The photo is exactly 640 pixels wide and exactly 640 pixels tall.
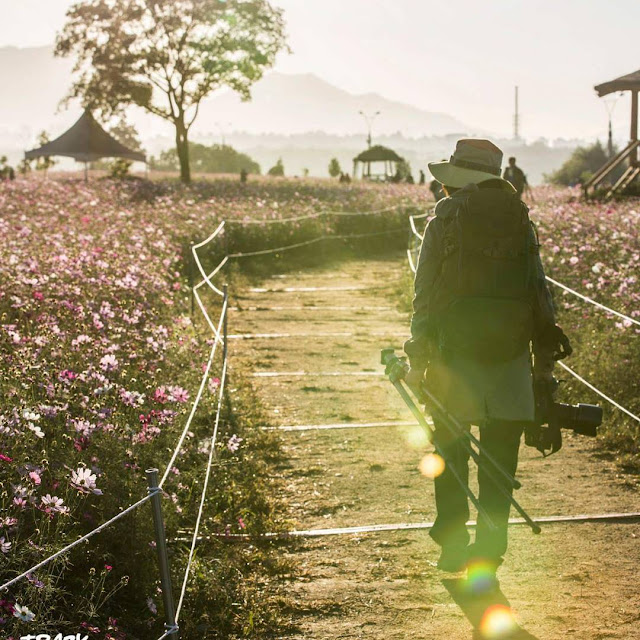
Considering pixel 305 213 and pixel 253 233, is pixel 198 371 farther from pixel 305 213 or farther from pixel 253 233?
pixel 305 213

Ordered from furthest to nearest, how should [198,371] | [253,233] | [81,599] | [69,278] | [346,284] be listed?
1. [253,233]
2. [346,284]
3. [69,278]
4. [198,371]
5. [81,599]

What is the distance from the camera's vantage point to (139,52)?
47219 mm

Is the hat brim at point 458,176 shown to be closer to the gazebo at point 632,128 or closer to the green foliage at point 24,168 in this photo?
the gazebo at point 632,128

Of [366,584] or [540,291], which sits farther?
[366,584]

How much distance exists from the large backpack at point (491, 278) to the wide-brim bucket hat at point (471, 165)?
212mm

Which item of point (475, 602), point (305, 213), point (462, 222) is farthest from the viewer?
point (305, 213)

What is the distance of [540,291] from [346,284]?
12988 mm

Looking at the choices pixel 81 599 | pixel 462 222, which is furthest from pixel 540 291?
pixel 81 599

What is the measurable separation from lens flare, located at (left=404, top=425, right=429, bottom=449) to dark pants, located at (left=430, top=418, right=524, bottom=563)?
241 centimetres

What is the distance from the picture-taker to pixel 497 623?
166 inches

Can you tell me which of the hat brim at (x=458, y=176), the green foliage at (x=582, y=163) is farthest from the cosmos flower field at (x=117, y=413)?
the green foliage at (x=582, y=163)

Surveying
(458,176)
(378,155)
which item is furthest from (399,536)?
(378,155)

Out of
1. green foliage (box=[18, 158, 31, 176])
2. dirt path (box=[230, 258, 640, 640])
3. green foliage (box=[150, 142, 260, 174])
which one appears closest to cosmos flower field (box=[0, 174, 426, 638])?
dirt path (box=[230, 258, 640, 640])

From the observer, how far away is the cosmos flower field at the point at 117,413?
12.6ft
